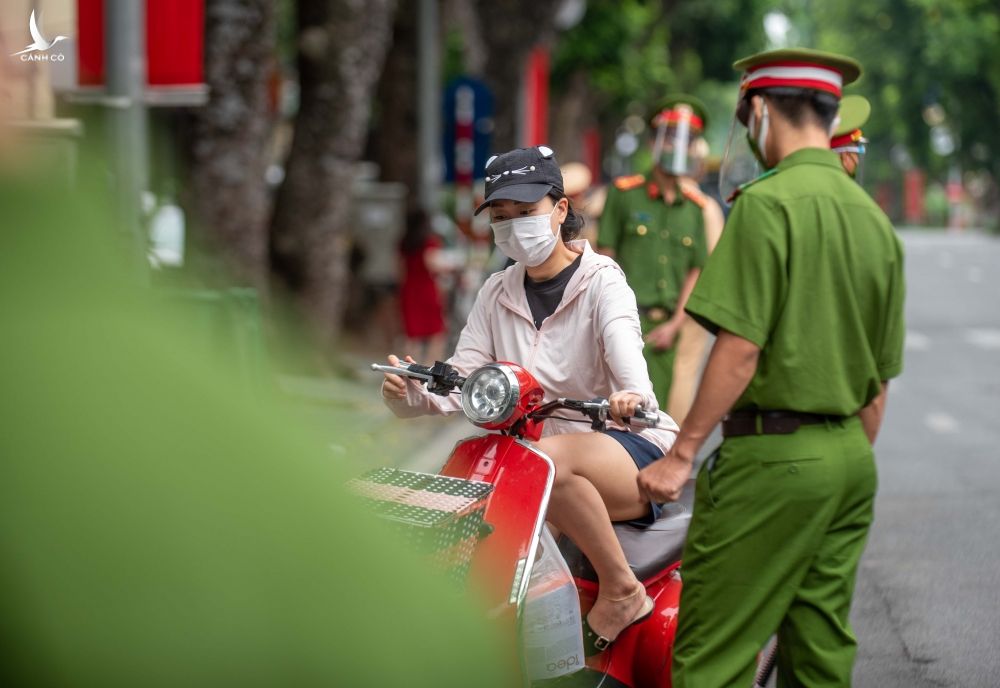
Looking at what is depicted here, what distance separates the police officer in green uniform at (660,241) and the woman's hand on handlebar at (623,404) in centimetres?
331

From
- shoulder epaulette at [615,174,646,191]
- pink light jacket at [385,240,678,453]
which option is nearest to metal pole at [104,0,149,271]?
shoulder epaulette at [615,174,646,191]

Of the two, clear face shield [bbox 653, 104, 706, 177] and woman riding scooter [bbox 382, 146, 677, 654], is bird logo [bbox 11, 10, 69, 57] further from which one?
woman riding scooter [bbox 382, 146, 677, 654]

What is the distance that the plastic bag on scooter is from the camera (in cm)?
372

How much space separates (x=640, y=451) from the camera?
3936 millimetres

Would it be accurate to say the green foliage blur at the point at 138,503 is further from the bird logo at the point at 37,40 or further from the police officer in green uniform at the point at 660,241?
the police officer in green uniform at the point at 660,241

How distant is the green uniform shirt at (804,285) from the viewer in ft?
10.2

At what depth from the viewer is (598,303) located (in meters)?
3.92

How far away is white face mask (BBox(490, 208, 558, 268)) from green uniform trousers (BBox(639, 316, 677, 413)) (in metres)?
2.85

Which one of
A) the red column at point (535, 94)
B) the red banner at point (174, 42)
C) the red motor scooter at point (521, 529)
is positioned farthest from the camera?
the red column at point (535, 94)

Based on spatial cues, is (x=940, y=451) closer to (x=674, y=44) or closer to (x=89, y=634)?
(x=89, y=634)

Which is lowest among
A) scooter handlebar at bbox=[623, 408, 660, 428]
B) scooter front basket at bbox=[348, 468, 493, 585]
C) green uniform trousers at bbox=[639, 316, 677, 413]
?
green uniform trousers at bbox=[639, 316, 677, 413]

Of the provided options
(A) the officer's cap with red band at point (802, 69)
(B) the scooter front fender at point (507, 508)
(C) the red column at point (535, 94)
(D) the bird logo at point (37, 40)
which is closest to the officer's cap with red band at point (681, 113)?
(D) the bird logo at point (37, 40)

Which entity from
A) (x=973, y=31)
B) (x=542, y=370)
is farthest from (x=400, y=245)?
(x=973, y=31)

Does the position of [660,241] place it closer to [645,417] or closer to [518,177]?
[518,177]
